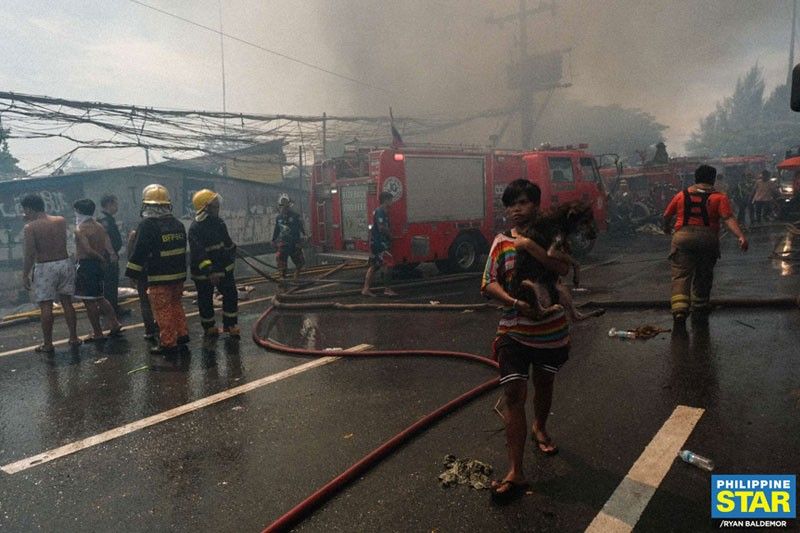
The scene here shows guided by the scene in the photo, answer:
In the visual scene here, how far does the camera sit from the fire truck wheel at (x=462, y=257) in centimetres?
1034

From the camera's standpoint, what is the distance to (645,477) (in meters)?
2.72

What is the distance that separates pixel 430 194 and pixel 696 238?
5294 millimetres

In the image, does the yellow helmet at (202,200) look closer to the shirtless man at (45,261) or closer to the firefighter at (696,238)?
the shirtless man at (45,261)

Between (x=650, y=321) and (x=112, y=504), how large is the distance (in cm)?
542

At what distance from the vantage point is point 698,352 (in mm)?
4695

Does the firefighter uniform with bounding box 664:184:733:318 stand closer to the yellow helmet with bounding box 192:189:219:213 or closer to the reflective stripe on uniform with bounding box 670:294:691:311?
the reflective stripe on uniform with bounding box 670:294:691:311

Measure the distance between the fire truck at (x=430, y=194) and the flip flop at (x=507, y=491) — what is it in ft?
22.7

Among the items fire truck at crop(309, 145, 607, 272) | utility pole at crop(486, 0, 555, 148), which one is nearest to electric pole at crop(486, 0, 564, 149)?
utility pole at crop(486, 0, 555, 148)

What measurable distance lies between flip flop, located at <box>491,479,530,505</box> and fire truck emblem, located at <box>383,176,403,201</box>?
7.28 meters

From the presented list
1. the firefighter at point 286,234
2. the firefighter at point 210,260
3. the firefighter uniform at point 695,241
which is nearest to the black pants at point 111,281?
the firefighter at point 210,260

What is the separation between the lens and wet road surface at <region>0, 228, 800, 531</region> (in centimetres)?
264

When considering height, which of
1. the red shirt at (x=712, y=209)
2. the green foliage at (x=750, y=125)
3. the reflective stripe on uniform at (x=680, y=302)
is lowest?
the reflective stripe on uniform at (x=680, y=302)

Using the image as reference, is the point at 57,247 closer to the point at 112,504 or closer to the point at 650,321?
the point at 112,504

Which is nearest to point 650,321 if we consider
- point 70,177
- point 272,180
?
point 70,177
